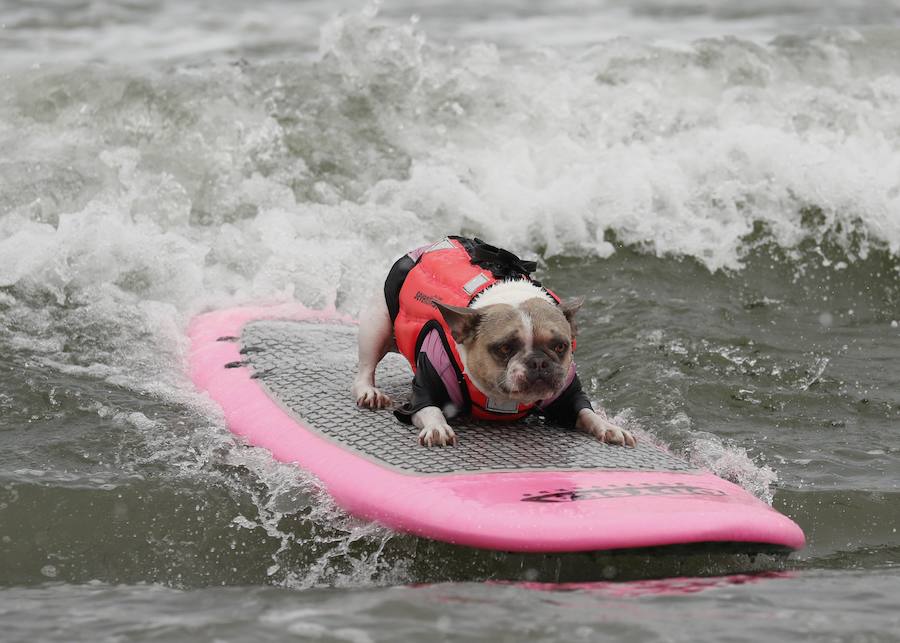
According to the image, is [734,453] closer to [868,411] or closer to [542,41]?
[868,411]

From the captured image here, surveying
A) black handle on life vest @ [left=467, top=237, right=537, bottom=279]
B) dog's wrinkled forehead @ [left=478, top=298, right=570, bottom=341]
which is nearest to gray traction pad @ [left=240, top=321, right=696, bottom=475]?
dog's wrinkled forehead @ [left=478, top=298, right=570, bottom=341]

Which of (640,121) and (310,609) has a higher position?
(640,121)

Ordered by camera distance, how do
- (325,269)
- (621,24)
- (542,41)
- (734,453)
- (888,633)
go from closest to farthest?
(888,633)
(734,453)
(325,269)
(542,41)
(621,24)

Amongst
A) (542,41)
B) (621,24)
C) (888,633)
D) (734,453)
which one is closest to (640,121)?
(542,41)

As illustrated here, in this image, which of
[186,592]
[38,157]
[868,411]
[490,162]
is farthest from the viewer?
[490,162]

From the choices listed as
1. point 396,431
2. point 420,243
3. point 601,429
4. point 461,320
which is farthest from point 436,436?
point 420,243

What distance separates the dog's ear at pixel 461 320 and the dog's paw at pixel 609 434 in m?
0.73

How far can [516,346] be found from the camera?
4.57 metres

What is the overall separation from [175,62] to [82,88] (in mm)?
1900

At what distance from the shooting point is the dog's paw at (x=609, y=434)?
4.96 meters

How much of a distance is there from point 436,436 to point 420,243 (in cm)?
425

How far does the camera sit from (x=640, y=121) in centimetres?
1059

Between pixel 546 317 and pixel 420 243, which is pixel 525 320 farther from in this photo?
pixel 420 243

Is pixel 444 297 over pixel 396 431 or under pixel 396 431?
over
